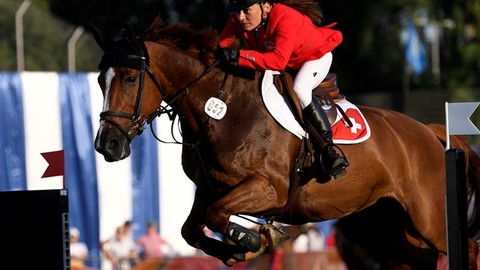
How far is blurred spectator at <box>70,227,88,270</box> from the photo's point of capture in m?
12.8

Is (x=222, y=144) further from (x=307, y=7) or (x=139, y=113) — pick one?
(x=307, y=7)

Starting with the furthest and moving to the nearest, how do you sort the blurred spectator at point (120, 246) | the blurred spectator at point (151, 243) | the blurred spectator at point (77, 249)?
the blurred spectator at point (151, 243)
the blurred spectator at point (120, 246)
the blurred spectator at point (77, 249)

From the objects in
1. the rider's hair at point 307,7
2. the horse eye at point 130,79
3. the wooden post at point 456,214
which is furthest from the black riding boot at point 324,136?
the horse eye at point 130,79

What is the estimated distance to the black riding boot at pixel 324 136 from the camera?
273 inches

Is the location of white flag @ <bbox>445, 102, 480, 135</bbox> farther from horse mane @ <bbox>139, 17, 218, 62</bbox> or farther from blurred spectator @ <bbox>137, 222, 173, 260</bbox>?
blurred spectator @ <bbox>137, 222, 173, 260</bbox>

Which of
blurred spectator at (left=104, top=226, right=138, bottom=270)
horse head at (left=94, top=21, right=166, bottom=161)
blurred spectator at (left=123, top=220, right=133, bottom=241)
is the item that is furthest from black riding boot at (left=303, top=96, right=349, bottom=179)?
blurred spectator at (left=123, top=220, right=133, bottom=241)

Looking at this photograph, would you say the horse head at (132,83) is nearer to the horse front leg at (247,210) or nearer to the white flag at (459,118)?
the horse front leg at (247,210)

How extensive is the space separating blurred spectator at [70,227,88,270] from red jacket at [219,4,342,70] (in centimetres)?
628

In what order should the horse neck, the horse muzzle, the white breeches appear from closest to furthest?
the horse muzzle → the horse neck → the white breeches

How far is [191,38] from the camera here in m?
7.10

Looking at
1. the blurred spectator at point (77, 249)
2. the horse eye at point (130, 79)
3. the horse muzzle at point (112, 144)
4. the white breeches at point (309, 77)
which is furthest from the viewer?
the blurred spectator at point (77, 249)

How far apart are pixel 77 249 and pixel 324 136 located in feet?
22.9

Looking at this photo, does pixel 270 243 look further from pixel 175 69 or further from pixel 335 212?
pixel 175 69

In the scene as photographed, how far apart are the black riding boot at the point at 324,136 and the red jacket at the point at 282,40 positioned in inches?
15.8
